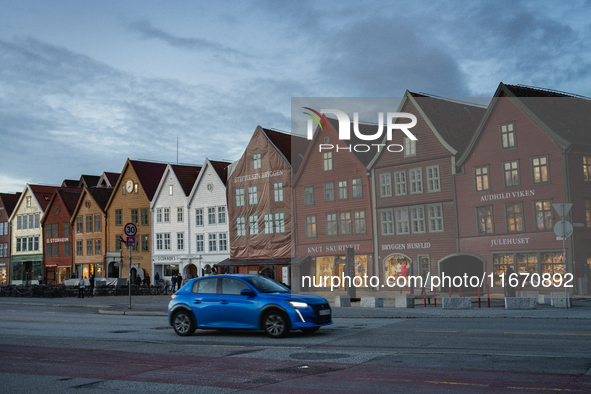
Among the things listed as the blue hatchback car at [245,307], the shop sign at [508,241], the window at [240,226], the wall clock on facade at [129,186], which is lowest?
the blue hatchback car at [245,307]

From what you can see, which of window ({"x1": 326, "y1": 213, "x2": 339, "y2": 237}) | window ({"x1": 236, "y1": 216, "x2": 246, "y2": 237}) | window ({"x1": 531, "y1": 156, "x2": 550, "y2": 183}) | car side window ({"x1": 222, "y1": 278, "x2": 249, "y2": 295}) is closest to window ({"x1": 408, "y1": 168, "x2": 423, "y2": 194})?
window ({"x1": 326, "y1": 213, "x2": 339, "y2": 237})

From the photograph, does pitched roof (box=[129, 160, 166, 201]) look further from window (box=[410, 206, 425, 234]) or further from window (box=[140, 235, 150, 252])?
window (box=[410, 206, 425, 234])

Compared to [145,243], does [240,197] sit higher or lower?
higher

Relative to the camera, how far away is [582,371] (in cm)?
920

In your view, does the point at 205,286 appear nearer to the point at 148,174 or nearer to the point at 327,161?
the point at 327,161

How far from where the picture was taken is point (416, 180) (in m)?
42.0

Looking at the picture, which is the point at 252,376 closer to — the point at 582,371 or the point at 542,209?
the point at 582,371

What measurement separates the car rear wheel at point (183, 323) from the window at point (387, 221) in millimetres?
28870

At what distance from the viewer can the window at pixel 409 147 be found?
1663 inches

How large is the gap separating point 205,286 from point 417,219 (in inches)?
1109

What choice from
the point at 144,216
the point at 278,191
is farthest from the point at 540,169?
the point at 144,216

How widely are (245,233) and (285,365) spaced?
43.3 m

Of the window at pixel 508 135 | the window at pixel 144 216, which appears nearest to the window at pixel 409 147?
the window at pixel 508 135

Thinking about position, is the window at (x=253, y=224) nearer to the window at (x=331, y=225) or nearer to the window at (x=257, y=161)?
the window at (x=257, y=161)
